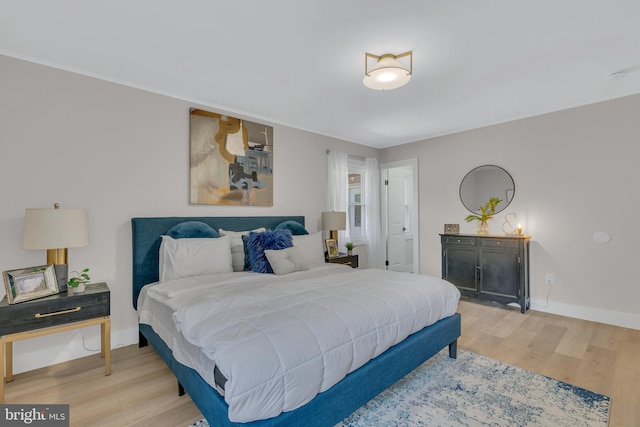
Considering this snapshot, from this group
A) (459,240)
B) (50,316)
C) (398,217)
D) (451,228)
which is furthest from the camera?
(398,217)

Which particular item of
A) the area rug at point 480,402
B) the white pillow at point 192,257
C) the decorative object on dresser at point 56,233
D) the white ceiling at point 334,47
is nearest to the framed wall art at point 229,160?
the white ceiling at point 334,47

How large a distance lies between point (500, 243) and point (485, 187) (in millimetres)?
883

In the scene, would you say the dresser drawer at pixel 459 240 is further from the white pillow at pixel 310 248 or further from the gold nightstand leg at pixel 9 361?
the gold nightstand leg at pixel 9 361

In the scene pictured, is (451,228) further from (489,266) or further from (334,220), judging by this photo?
(334,220)

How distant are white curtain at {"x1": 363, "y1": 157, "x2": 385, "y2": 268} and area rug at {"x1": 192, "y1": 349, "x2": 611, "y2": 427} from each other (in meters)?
2.94

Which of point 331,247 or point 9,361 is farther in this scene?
point 331,247

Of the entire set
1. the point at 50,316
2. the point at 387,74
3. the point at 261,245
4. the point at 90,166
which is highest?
the point at 387,74

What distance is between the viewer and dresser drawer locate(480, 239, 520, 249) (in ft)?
12.3

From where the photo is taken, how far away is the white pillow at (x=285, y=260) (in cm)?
293

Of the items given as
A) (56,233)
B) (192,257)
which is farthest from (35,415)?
(192,257)

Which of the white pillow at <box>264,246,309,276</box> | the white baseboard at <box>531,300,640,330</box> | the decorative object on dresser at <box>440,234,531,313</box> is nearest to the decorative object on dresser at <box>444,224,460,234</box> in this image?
the decorative object on dresser at <box>440,234,531,313</box>

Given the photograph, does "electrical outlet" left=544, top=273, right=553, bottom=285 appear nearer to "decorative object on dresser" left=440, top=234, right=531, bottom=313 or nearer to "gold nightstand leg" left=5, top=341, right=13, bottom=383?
"decorative object on dresser" left=440, top=234, right=531, bottom=313

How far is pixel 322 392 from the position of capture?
151cm

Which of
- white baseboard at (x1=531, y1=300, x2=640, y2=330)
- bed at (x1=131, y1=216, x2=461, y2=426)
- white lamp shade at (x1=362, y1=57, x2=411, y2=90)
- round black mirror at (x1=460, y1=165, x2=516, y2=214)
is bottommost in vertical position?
white baseboard at (x1=531, y1=300, x2=640, y2=330)
